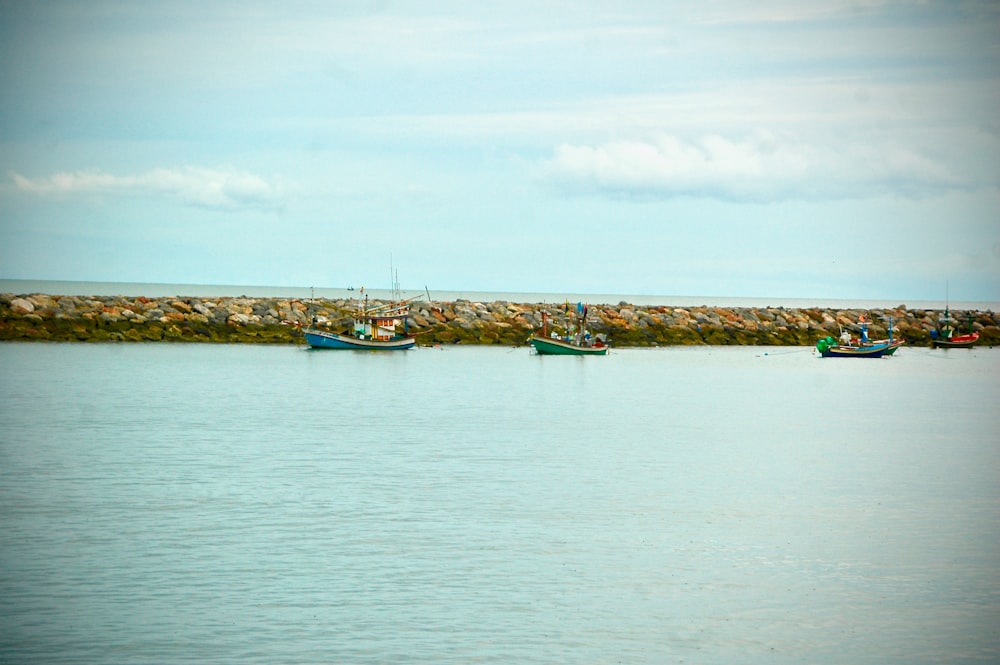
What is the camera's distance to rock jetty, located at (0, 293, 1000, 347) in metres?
86.6

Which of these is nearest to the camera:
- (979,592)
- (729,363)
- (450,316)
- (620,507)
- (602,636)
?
(602,636)

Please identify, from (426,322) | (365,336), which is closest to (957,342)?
(426,322)

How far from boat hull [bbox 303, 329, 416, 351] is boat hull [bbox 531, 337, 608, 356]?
30.1ft

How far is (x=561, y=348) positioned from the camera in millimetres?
84438

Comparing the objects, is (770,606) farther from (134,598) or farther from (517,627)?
(134,598)

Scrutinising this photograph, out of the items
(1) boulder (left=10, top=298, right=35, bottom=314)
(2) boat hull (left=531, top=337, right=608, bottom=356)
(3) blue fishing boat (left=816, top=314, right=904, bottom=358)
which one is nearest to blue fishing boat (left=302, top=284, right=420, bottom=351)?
(2) boat hull (left=531, top=337, right=608, bottom=356)

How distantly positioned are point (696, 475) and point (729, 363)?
5159 cm

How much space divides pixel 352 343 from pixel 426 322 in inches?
464

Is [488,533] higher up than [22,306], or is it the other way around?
[22,306]

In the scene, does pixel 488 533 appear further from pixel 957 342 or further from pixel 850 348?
pixel 957 342

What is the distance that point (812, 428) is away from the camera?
4088 centimetres

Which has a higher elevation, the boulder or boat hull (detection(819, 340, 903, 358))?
the boulder

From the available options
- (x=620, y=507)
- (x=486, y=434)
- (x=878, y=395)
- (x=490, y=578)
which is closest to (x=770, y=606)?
(x=490, y=578)

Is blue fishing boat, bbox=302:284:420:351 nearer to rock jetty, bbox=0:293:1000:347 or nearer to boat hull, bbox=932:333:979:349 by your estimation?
rock jetty, bbox=0:293:1000:347
